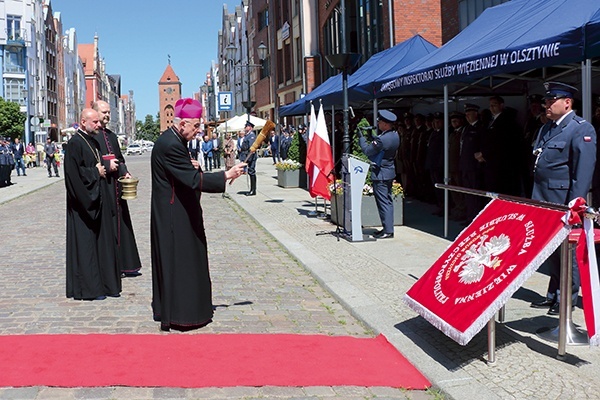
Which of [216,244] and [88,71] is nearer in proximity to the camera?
[216,244]

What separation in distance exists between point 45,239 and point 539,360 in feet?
30.9

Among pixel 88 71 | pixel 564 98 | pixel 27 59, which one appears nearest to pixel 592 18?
pixel 564 98

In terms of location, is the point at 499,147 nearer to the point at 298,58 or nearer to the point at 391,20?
the point at 391,20

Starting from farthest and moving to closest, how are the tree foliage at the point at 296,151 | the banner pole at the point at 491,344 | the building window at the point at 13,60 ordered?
the building window at the point at 13,60
the tree foliage at the point at 296,151
the banner pole at the point at 491,344

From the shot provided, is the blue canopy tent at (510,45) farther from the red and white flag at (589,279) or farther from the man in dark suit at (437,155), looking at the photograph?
the red and white flag at (589,279)

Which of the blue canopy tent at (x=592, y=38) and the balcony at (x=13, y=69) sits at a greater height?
the balcony at (x=13, y=69)

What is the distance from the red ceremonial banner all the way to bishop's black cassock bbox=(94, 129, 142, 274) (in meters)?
3.64

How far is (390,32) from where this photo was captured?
74.4ft

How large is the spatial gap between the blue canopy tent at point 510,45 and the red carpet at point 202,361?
341cm

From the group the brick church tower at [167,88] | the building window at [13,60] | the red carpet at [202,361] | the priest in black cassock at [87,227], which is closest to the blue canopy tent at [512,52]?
the red carpet at [202,361]

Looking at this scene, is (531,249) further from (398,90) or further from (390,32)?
(390,32)

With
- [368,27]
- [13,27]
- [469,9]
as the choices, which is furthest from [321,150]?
[13,27]

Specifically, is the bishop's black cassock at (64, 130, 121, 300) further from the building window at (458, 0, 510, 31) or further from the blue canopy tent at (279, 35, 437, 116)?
the building window at (458, 0, 510, 31)

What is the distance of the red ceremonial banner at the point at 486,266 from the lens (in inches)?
185
